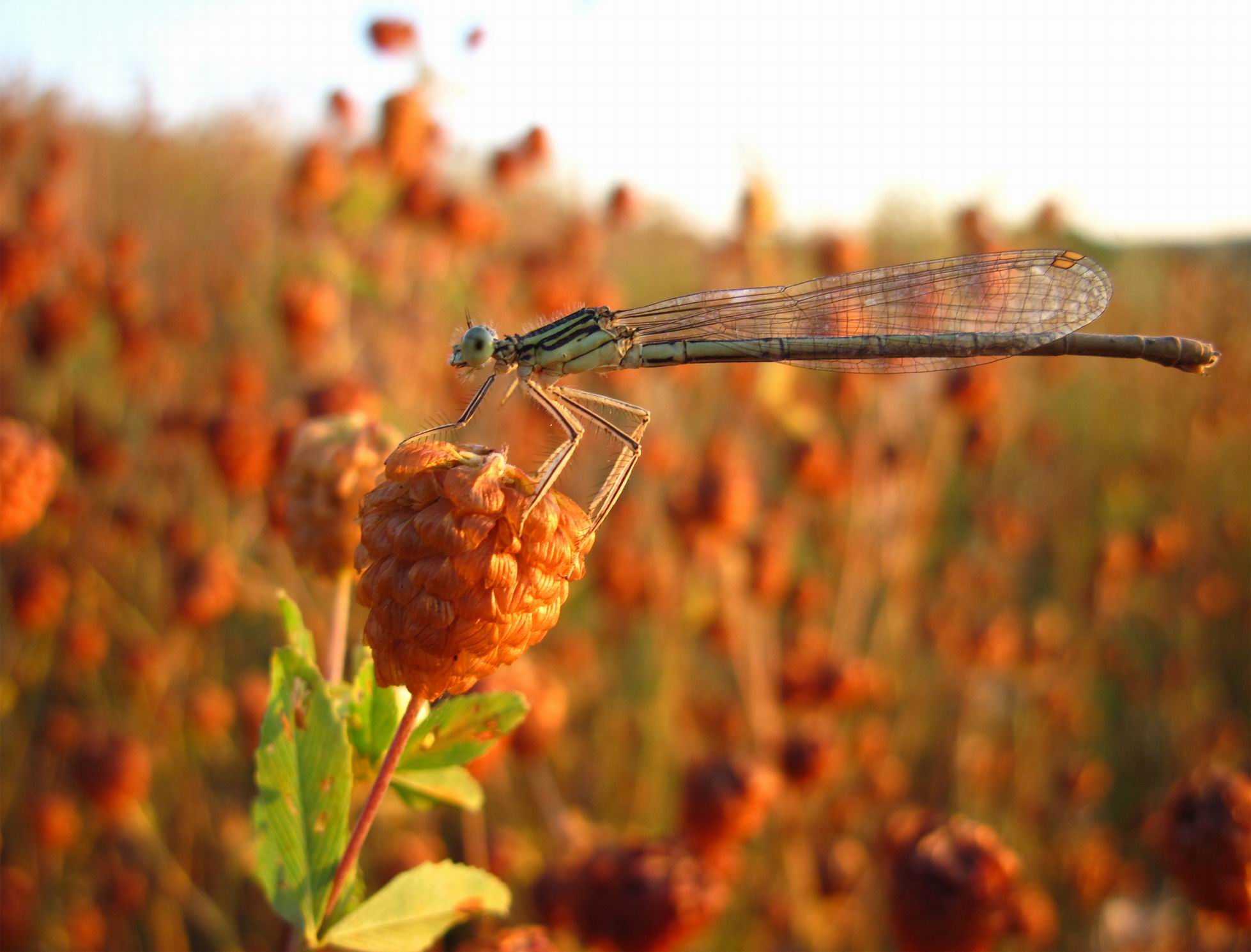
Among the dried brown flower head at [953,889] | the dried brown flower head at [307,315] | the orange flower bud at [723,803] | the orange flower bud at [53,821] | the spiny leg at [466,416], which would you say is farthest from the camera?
the dried brown flower head at [307,315]

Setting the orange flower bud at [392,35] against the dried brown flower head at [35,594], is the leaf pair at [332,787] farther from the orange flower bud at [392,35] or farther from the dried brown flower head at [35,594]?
the orange flower bud at [392,35]

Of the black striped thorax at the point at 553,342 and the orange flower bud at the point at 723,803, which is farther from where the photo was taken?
the orange flower bud at the point at 723,803

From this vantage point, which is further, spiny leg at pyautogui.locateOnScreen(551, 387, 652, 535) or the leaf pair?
spiny leg at pyautogui.locateOnScreen(551, 387, 652, 535)

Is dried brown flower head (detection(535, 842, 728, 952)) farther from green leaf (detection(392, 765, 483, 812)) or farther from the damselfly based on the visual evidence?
the damselfly

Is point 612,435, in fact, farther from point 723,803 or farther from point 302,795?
point 723,803

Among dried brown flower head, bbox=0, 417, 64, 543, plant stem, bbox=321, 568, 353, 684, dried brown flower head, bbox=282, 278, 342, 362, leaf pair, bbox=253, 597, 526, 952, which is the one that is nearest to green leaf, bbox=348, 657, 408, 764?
leaf pair, bbox=253, 597, 526, 952

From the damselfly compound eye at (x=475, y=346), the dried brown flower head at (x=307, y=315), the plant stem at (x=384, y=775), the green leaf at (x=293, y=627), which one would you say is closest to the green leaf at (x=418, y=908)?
the plant stem at (x=384, y=775)
